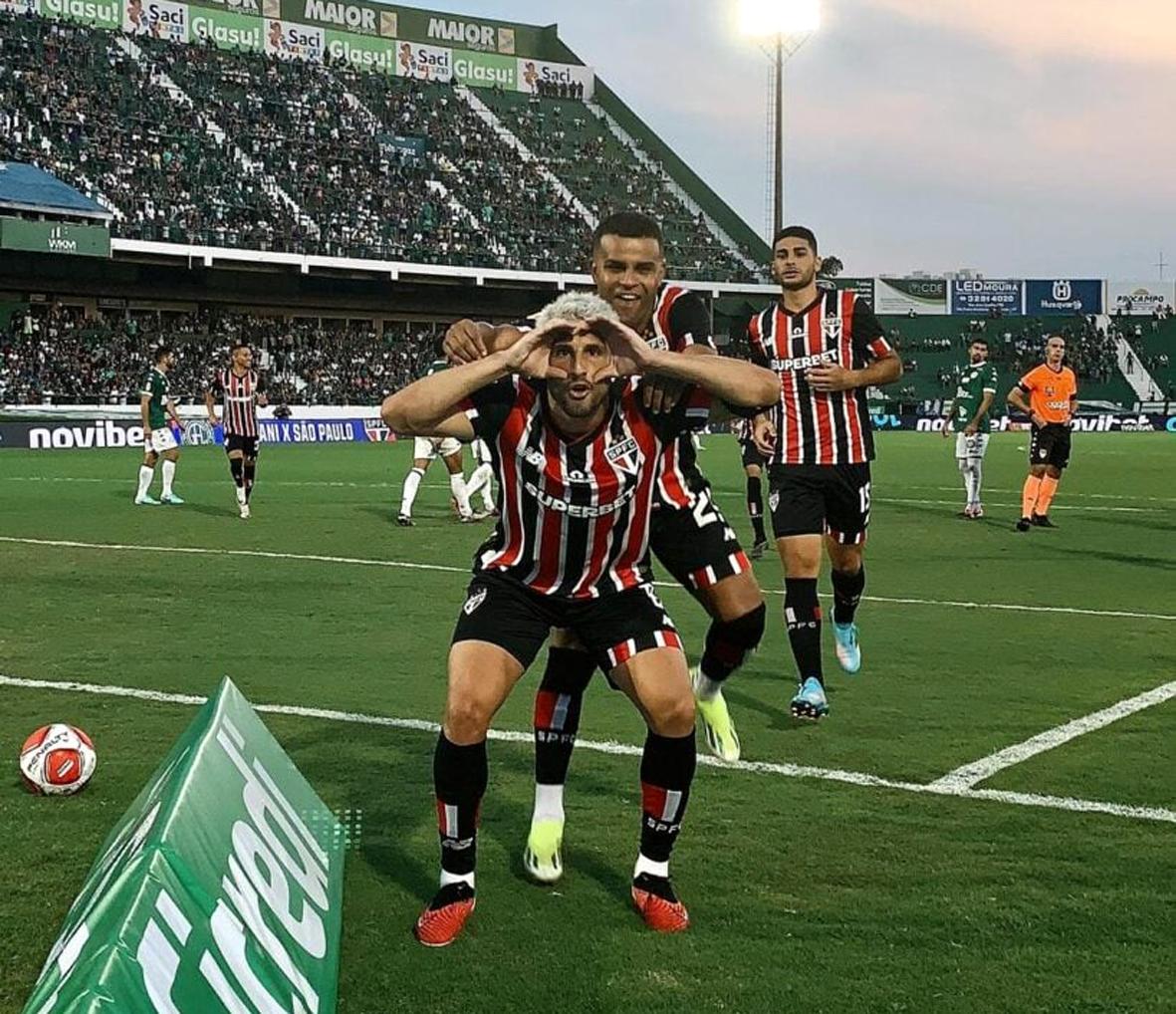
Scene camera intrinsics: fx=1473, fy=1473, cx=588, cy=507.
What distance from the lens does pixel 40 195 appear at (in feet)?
141

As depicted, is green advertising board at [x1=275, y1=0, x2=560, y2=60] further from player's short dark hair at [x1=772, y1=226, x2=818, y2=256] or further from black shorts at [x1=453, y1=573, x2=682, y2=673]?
black shorts at [x1=453, y1=573, x2=682, y2=673]

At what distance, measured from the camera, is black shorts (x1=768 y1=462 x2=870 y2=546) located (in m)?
7.91

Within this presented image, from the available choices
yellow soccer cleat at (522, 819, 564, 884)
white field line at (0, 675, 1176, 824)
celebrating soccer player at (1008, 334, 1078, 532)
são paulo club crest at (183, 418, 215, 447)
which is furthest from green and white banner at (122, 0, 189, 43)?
Answer: yellow soccer cleat at (522, 819, 564, 884)

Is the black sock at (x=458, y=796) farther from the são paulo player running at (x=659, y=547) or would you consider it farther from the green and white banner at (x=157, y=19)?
the green and white banner at (x=157, y=19)

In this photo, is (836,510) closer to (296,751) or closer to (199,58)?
(296,751)

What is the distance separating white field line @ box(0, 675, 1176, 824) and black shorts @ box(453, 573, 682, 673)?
184 centimetres

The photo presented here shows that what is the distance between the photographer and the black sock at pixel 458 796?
4.52 meters

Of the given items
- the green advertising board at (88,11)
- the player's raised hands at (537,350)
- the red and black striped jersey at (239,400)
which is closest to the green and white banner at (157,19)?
the green advertising board at (88,11)

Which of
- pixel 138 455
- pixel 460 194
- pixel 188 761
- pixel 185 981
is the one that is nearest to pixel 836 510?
pixel 188 761

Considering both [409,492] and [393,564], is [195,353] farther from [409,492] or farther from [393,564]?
[393,564]

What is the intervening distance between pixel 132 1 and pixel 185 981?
194 feet

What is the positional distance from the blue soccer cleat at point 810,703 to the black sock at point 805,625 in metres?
0.11

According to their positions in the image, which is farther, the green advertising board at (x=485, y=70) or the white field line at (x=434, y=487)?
the green advertising board at (x=485, y=70)

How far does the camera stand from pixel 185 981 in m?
2.89
